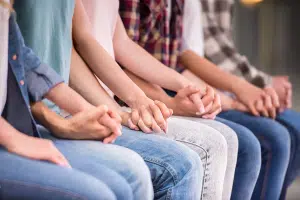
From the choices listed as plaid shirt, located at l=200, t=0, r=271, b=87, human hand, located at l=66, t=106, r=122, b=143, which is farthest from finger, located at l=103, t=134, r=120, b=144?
plaid shirt, located at l=200, t=0, r=271, b=87

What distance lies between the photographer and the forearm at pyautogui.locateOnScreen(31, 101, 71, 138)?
855 millimetres

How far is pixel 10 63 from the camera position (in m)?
0.79

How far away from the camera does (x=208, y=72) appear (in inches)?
59.8

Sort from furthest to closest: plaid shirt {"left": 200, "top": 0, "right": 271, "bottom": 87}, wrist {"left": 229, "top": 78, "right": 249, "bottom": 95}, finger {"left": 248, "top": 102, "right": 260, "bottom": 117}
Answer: plaid shirt {"left": 200, "top": 0, "right": 271, "bottom": 87} < wrist {"left": 229, "top": 78, "right": 249, "bottom": 95} < finger {"left": 248, "top": 102, "right": 260, "bottom": 117}

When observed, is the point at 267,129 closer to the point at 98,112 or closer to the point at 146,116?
the point at 146,116

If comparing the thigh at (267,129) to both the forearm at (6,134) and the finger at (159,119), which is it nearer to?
the finger at (159,119)

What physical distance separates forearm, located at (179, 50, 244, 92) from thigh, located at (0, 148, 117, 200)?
889 millimetres

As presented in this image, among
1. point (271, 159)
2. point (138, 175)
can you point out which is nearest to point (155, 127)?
point (138, 175)

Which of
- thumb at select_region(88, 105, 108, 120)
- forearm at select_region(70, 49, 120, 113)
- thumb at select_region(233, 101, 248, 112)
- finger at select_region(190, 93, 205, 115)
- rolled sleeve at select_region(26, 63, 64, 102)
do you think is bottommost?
thumb at select_region(233, 101, 248, 112)

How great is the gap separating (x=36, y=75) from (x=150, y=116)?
0.84 feet

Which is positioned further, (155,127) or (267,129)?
(267,129)

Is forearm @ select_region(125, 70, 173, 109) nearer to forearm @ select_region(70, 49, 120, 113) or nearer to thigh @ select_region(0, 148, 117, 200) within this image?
forearm @ select_region(70, 49, 120, 113)

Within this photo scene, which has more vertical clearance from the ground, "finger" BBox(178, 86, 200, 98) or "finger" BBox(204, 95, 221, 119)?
"finger" BBox(178, 86, 200, 98)

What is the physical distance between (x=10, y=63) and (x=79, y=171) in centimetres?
24
